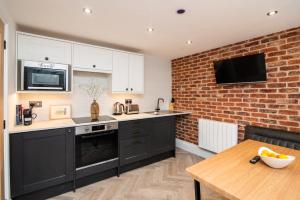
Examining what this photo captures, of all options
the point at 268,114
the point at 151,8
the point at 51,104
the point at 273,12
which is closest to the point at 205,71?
the point at 268,114

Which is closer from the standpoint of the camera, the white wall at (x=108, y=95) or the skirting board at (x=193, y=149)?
the white wall at (x=108, y=95)

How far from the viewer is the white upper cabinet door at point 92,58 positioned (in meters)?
2.39

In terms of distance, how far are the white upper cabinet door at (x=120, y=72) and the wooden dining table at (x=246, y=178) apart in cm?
201

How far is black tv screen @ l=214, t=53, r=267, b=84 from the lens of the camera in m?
2.29

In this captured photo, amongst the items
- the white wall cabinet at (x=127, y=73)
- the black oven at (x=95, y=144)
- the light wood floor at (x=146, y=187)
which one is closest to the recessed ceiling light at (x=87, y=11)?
the white wall cabinet at (x=127, y=73)

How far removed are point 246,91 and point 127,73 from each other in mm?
2083

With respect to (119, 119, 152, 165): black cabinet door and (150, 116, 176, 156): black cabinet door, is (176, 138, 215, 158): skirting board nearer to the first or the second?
(150, 116, 176, 156): black cabinet door

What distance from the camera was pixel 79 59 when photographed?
241cm

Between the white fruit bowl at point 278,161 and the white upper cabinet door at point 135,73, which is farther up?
the white upper cabinet door at point 135,73

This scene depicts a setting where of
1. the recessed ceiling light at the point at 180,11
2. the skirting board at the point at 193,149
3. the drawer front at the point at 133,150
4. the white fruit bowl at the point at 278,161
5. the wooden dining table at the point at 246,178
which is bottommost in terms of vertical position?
the skirting board at the point at 193,149

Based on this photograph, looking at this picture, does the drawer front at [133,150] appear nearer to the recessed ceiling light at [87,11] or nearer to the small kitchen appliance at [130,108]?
the small kitchen appliance at [130,108]

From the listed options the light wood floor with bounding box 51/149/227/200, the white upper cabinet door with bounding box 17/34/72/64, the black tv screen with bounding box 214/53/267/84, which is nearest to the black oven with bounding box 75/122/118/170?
the light wood floor with bounding box 51/149/227/200

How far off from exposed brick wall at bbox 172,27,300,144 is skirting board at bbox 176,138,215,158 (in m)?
0.11

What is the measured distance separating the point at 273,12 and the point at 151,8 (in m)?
1.34
